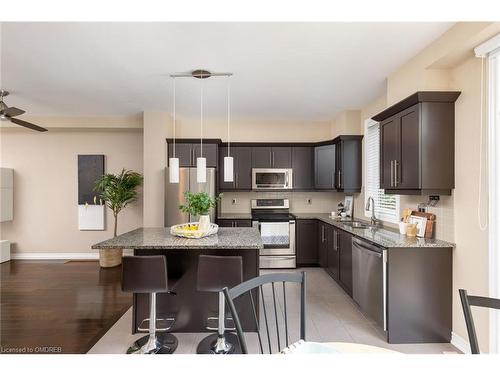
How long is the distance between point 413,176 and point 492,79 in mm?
935

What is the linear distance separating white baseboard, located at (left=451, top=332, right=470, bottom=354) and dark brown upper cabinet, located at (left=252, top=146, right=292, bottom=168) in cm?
346

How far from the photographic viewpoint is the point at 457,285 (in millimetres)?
2404

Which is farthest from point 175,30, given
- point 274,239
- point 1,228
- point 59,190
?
point 1,228

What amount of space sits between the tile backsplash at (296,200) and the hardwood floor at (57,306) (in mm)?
2404

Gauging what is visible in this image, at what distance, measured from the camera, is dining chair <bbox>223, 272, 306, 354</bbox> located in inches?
46.1

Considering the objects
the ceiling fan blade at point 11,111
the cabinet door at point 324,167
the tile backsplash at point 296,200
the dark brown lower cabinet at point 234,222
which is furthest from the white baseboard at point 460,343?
the ceiling fan blade at point 11,111

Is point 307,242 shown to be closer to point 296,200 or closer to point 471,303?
point 296,200

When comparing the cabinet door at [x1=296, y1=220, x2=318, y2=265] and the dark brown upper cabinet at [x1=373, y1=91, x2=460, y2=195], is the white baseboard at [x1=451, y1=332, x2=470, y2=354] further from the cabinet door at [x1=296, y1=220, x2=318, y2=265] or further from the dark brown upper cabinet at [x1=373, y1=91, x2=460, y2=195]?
the cabinet door at [x1=296, y1=220, x2=318, y2=265]

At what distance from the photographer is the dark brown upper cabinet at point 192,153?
4852mm

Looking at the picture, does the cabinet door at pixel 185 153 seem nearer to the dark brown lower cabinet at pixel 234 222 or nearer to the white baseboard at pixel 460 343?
the dark brown lower cabinet at pixel 234 222

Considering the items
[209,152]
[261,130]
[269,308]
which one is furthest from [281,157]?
[269,308]

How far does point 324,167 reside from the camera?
16.5ft

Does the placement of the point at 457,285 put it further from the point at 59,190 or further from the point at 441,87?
the point at 59,190
